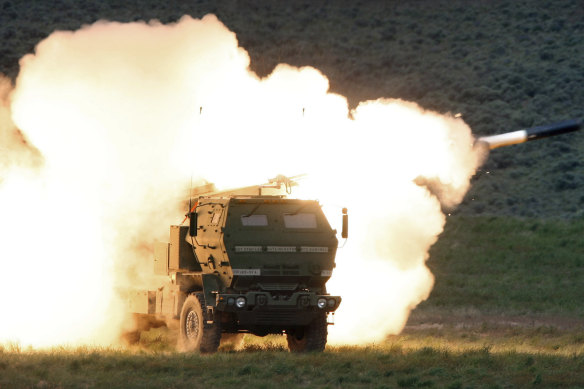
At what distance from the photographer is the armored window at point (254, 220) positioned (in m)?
24.0

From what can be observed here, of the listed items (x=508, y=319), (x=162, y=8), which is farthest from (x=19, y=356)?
(x=162, y=8)

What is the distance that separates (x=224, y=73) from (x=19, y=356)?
10.9 metres

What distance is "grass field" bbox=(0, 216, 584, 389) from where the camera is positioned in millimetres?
20109

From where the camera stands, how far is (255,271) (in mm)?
23578

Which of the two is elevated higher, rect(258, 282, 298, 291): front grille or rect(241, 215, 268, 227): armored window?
rect(241, 215, 268, 227): armored window

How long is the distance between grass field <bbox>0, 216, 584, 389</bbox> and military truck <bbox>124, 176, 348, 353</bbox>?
708mm

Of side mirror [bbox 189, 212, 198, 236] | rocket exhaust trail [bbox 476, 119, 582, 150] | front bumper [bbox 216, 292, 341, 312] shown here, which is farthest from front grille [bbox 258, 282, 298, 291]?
rocket exhaust trail [bbox 476, 119, 582, 150]

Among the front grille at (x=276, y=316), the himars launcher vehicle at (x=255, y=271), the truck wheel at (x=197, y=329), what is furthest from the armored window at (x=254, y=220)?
the front grille at (x=276, y=316)

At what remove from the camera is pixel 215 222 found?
24.2 metres

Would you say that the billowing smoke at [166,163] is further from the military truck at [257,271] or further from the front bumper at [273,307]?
the front bumper at [273,307]

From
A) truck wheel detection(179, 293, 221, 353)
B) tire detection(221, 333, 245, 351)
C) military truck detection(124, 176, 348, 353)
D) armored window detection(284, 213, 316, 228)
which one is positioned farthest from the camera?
tire detection(221, 333, 245, 351)

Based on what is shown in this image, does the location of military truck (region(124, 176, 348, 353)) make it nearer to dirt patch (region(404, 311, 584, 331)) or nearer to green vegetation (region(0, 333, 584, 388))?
green vegetation (region(0, 333, 584, 388))

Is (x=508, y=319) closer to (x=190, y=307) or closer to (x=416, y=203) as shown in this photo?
(x=416, y=203)

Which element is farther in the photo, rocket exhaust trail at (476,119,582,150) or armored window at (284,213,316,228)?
rocket exhaust trail at (476,119,582,150)
